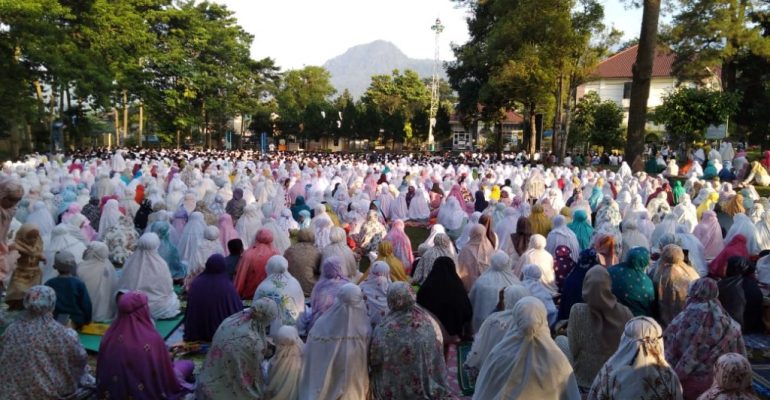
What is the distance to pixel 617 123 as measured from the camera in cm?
2739

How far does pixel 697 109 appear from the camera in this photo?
61.0 ft

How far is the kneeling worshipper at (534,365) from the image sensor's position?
3.45m

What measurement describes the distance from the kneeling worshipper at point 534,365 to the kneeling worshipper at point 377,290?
1.79 m

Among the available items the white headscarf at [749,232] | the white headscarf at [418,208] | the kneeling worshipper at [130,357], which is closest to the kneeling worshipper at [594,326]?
the kneeling worshipper at [130,357]

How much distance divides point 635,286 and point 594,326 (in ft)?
3.51

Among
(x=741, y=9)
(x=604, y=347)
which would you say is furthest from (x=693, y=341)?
(x=741, y=9)

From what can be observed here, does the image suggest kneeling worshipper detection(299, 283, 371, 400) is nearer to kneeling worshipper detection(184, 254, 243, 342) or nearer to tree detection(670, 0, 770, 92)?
kneeling worshipper detection(184, 254, 243, 342)

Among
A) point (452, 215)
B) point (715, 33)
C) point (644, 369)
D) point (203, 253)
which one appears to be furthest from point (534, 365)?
point (715, 33)

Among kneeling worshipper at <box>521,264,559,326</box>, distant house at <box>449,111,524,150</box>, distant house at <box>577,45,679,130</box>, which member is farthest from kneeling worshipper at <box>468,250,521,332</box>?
distant house at <box>449,111,524,150</box>

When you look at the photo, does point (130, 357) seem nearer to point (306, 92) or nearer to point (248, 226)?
point (248, 226)

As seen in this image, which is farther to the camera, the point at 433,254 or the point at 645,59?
the point at 645,59

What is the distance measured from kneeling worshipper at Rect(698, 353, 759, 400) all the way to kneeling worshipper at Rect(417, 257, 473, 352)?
8.38 ft

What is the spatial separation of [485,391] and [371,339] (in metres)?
0.82

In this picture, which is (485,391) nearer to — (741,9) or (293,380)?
(293,380)
